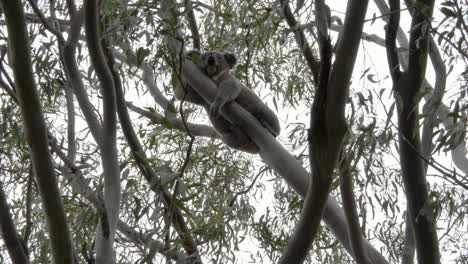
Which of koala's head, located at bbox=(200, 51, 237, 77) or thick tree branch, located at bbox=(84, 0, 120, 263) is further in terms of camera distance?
koala's head, located at bbox=(200, 51, 237, 77)

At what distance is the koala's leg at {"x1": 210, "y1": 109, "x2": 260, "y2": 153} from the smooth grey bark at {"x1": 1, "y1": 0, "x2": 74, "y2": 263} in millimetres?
1927

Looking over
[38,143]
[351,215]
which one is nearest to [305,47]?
[351,215]

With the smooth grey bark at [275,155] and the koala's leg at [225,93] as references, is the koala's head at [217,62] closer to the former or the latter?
the koala's leg at [225,93]

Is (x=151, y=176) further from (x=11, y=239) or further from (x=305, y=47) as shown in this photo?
(x=305, y=47)

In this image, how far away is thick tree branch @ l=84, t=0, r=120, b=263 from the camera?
2.11 m

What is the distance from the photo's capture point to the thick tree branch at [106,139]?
2.11 metres

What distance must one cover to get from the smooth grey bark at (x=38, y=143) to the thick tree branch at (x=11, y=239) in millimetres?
262

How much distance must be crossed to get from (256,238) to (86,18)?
2586 mm

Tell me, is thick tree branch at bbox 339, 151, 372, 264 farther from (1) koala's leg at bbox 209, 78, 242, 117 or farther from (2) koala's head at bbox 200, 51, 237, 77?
(2) koala's head at bbox 200, 51, 237, 77

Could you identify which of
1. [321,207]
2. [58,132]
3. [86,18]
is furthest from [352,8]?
[58,132]

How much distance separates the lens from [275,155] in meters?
2.72

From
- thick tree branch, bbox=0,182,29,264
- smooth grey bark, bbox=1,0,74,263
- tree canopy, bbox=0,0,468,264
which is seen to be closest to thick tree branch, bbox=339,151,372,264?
tree canopy, bbox=0,0,468,264

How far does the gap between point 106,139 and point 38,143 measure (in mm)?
422

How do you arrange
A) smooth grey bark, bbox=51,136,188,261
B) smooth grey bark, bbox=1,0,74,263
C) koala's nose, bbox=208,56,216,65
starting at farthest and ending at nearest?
koala's nose, bbox=208,56,216,65 → smooth grey bark, bbox=51,136,188,261 → smooth grey bark, bbox=1,0,74,263
